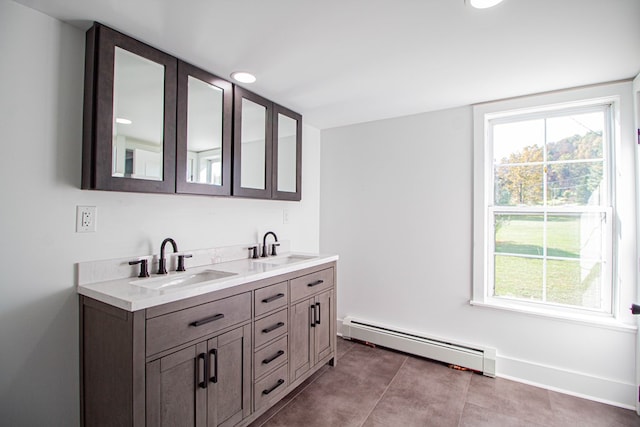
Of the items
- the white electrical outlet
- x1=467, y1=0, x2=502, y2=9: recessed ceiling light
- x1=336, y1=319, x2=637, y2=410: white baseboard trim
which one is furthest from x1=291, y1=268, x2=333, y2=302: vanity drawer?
x1=467, y1=0, x2=502, y2=9: recessed ceiling light

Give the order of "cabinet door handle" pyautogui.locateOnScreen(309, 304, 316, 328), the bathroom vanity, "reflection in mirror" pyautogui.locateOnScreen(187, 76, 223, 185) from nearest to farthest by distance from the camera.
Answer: the bathroom vanity, "reflection in mirror" pyautogui.locateOnScreen(187, 76, 223, 185), "cabinet door handle" pyautogui.locateOnScreen(309, 304, 316, 328)

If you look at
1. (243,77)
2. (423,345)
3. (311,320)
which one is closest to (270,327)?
(311,320)

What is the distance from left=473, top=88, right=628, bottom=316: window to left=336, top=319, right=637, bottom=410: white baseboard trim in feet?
1.47

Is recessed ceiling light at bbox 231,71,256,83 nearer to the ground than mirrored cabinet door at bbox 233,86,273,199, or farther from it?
farther from it

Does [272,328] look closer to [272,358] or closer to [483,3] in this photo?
[272,358]

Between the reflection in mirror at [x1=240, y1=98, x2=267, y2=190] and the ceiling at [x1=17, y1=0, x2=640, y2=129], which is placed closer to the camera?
the ceiling at [x1=17, y1=0, x2=640, y2=129]

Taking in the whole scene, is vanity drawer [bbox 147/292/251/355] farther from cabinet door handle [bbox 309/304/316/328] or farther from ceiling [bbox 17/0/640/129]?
ceiling [bbox 17/0/640/129]

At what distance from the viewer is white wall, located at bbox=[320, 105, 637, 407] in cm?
219

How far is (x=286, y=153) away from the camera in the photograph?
8.95 ft

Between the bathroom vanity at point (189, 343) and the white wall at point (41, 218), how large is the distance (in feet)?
0.31

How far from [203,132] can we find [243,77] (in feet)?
1.63

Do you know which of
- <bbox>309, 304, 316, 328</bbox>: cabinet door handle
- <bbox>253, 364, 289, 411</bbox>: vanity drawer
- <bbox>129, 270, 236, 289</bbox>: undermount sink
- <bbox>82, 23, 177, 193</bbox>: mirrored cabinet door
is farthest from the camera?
<bbox>309, 304, 316, 328</bbox>: cabinet door handle

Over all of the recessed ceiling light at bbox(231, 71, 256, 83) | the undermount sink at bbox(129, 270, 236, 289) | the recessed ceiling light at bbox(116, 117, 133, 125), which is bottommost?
the undermount sink at bbox(129, 270, 236, 289)

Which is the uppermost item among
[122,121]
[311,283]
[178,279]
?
[122,121]
